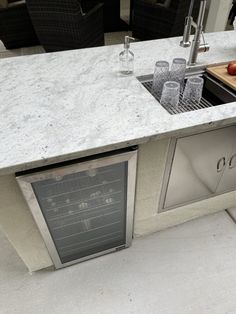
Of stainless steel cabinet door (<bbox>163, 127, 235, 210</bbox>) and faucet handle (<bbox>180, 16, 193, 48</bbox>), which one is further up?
faucet handle (<bbox>180, 16, 193, 48</bbox>)

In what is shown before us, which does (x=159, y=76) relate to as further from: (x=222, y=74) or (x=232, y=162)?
→ (x=232, y=162)

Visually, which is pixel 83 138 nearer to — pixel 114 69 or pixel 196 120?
pixel 196 120

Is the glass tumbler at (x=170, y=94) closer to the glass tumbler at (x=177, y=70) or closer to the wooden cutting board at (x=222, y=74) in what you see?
the glass tumbler at (x=177, y=70)

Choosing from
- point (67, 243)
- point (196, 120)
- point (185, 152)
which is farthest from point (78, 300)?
point (196, 120)

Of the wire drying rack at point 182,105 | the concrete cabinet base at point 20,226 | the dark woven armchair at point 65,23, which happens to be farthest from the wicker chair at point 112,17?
the concrete cabinet base at point 20,226

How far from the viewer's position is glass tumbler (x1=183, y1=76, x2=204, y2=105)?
3.71 ft

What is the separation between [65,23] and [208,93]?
1.65 metres

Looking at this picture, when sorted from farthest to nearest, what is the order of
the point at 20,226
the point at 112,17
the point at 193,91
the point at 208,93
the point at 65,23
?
the point at 112,17 → the point at 65,23 → the point at 208,93 → the point at 193,91 → the point at 20,226

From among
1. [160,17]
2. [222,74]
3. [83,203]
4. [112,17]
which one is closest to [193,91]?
[222,74]

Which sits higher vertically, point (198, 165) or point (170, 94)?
point (170, 94)

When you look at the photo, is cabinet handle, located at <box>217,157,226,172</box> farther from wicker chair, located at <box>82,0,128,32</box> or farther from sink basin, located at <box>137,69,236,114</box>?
wicker chair, located at <box>82,0,128,32</box>

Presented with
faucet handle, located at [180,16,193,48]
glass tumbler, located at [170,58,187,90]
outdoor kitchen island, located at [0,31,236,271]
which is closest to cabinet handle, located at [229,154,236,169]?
outdoor kitchen island, located at [0,31,236,271]

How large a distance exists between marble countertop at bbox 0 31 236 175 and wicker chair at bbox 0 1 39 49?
7.06 ft

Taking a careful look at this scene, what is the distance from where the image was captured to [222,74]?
48.2 inches
